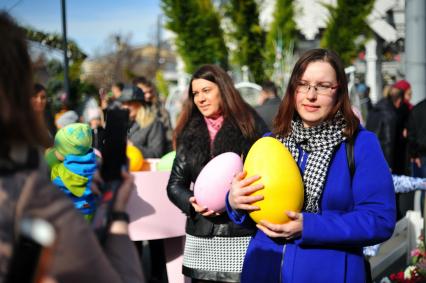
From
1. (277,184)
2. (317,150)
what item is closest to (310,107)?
(317,150)

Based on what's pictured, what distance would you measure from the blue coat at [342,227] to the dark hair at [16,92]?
Answer: 139 cm

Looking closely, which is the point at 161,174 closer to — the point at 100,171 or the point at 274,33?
the point at 100,171

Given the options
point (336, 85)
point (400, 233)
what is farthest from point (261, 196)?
point (400, 233)

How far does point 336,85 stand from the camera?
2695 millimetres

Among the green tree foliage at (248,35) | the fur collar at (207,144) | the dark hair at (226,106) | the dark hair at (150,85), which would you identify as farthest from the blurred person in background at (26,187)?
the green tree foliage at (248,35)

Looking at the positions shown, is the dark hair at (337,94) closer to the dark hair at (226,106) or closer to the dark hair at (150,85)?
the dark hair at (226,106)

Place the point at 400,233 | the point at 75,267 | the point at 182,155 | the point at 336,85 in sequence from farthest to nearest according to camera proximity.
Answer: the point at 400,233, the point at 182,155, the point at 336,85, the point at 75,267

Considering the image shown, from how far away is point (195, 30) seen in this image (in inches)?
755

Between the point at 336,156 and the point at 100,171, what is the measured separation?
4.29 feet

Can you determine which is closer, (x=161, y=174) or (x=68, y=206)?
(x=68, y=206)

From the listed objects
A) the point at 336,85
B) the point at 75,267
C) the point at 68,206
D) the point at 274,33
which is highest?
the point at 274,33

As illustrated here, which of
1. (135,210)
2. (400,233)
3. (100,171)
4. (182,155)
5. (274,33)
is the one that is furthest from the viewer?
(274,33)

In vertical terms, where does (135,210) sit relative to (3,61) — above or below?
below

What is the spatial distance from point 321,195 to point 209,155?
1436mm
